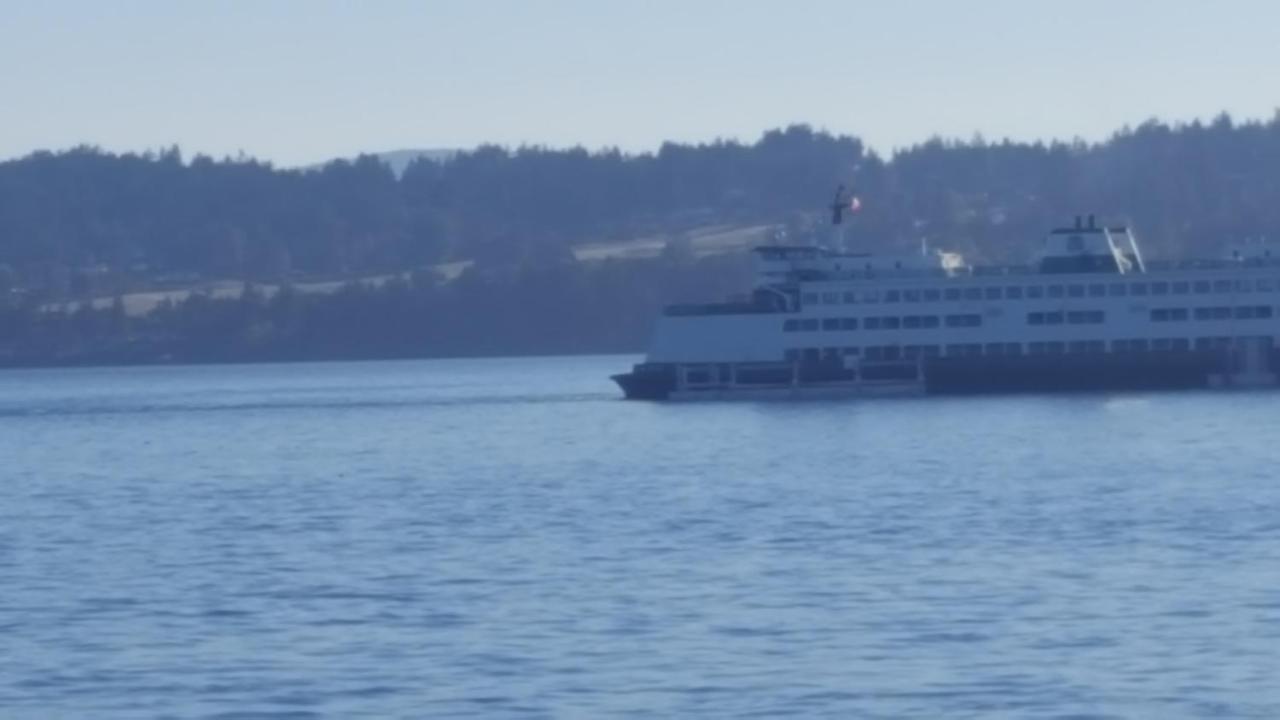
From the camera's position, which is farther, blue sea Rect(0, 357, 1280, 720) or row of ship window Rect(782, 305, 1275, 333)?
row of ship window Rect(782, 305, 1275, 333)

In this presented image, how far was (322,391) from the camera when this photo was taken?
4985 inches

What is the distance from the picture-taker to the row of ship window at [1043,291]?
89.5 m

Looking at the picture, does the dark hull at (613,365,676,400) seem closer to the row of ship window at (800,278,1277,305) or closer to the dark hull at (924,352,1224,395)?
the row of ship window at (800,278,1277,305)

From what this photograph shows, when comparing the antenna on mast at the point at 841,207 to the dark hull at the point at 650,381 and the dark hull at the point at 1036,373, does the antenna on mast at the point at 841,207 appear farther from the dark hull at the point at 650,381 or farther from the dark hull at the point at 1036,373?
the dark hull at the point at 650,381

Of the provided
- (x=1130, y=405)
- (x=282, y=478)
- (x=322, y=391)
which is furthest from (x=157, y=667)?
(x=322, y=391)

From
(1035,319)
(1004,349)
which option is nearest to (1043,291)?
(1035,319)

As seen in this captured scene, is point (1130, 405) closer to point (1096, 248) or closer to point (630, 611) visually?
point (1096, 248)

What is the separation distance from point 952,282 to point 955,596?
2414 inches

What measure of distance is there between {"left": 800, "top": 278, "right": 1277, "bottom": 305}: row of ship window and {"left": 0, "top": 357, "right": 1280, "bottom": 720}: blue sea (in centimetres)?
2166

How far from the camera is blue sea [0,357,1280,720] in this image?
973 inches

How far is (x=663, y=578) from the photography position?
32.9 meters

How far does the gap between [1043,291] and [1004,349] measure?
234 centimetres

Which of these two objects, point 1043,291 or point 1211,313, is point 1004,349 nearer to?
point 1043,291

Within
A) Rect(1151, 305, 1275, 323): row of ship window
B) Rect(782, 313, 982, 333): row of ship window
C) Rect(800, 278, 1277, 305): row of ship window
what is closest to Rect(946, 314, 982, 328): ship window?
Rect(782, 313, 982, 333): row of ship window
